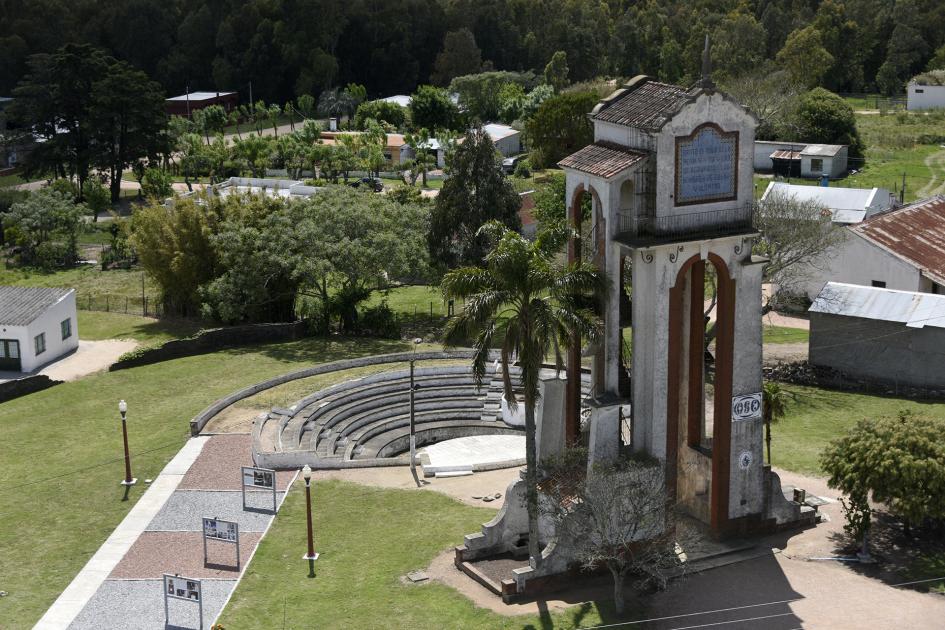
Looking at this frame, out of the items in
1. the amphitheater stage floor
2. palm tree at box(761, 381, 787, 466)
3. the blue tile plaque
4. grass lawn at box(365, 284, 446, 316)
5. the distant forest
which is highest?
the distant forest

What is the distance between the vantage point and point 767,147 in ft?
327

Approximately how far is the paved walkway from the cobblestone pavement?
26 mm

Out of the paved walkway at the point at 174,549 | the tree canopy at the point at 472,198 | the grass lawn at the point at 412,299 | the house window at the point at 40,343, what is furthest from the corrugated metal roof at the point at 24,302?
the tree canopy at the point at 472,198

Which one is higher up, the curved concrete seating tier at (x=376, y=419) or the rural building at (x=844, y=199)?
the rural building at (x=844, y=199)

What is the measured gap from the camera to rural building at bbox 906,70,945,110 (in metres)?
120

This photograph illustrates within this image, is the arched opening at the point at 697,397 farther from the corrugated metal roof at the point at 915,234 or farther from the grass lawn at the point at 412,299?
the grass lawn at the point at 412,299

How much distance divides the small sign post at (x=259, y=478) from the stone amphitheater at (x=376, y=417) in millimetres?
2477

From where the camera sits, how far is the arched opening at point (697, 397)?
35.0 m

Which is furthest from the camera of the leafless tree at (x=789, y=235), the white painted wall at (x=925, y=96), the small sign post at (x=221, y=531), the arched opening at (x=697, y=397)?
the white painted wall at (x=925, y=96)

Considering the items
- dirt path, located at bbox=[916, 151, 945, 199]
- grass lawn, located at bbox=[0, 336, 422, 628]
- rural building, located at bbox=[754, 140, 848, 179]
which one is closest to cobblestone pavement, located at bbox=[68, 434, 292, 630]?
grass lawn, located at bbox=[0, 336, 422, 628]

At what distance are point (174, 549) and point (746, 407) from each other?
17155 mm

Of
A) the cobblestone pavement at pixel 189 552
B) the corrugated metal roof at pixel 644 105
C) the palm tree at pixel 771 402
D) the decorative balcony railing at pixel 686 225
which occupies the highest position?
the corrugated metal roof at pixel 644 105

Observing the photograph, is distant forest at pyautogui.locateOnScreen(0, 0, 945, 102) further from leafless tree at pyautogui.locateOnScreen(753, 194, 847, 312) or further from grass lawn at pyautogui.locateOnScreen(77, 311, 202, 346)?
grass lawn at pyautogui.locateOnScreen(77, 311, 202, 346)

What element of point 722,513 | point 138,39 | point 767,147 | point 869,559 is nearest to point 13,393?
point 722,513
